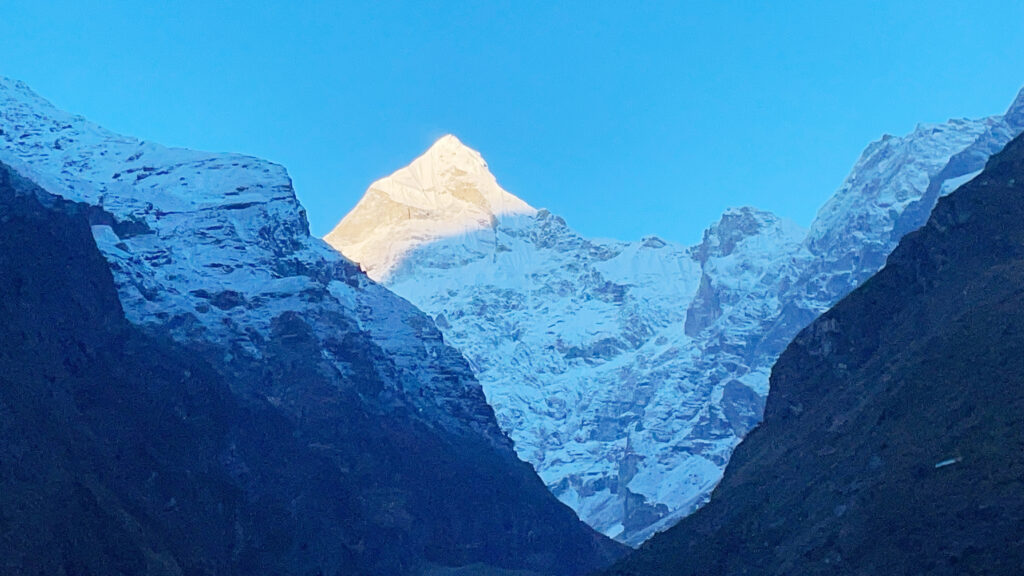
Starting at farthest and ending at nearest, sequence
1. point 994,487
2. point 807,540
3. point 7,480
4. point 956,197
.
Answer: point 956,197 → point 7,480 → point 807,540 → point 994,487

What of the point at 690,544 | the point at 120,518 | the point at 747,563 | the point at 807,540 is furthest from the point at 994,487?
the point at 120,518

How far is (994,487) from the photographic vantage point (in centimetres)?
13550

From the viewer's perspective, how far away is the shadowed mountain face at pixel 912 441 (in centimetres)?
13738

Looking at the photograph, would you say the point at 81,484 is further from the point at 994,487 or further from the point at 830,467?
the point at 994,487

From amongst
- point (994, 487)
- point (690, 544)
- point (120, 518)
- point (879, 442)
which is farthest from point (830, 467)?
point (120, 518)

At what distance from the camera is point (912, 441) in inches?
6073

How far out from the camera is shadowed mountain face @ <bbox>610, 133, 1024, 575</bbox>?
5408 inches

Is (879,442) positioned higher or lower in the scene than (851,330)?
lower

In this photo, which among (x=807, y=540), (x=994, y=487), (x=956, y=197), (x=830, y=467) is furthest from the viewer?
(x=956, y=197)

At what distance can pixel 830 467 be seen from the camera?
169m

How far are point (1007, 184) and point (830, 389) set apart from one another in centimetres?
3262

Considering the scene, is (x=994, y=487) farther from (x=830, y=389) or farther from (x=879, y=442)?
(x=830, y=389)

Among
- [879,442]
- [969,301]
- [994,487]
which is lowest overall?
[994,487]

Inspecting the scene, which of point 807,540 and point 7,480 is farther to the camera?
point 7,480
